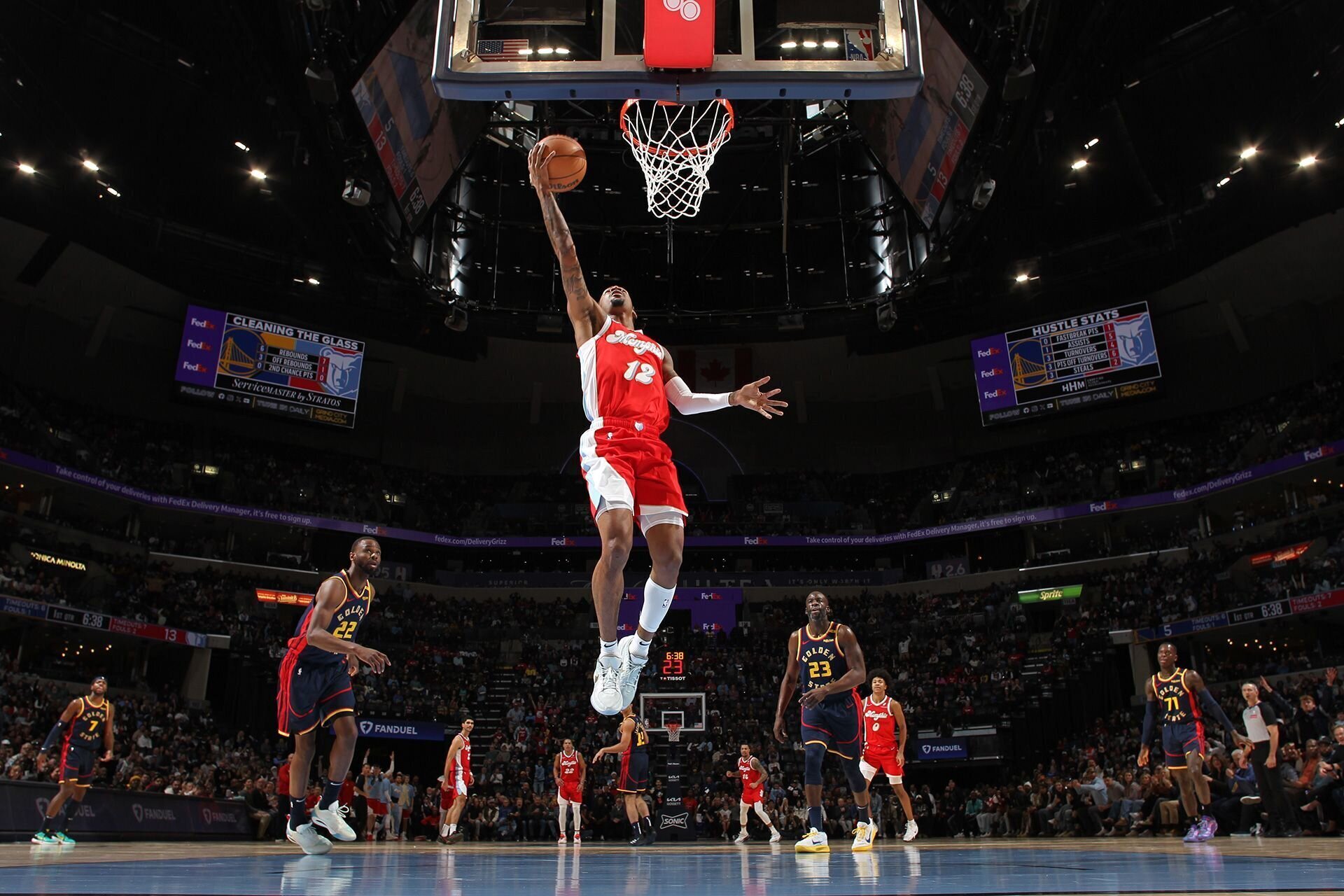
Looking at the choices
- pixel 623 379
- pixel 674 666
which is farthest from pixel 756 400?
pixel 674 666

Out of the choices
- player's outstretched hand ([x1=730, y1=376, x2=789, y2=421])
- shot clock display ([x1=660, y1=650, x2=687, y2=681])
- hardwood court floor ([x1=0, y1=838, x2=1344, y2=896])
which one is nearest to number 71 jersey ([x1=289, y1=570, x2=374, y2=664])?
hardwood court floor ([x1=0, y1=838, x2=1344, y2=896])

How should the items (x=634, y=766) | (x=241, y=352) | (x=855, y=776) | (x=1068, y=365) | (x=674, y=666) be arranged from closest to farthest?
(x=855, y=776) < (x=634, y=766) < (x=674, y=666) < (x=241, y=352) < (x=1068, y=365)

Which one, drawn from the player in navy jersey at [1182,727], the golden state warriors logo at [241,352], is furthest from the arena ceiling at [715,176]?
the player in navy jersey at [1182,727]

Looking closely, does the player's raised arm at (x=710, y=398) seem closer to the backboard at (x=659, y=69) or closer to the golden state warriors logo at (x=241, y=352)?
the backboard at (x=659, y=69)

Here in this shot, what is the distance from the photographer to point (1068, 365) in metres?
28.8

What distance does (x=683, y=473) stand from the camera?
38781 millimetres

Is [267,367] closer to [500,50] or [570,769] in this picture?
[570,769]

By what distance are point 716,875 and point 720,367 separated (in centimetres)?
3070

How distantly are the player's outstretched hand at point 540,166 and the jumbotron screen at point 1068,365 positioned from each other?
25.8 meters

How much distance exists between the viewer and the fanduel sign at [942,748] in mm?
24219

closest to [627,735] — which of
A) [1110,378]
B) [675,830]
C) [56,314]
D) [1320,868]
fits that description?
[675,830]

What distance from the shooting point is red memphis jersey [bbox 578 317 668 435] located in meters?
5.64

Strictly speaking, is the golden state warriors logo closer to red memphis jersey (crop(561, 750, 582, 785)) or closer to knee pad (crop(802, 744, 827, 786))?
red memphis jersey (crop(561, 750, 582, 785))

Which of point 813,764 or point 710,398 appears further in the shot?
point 813,764
